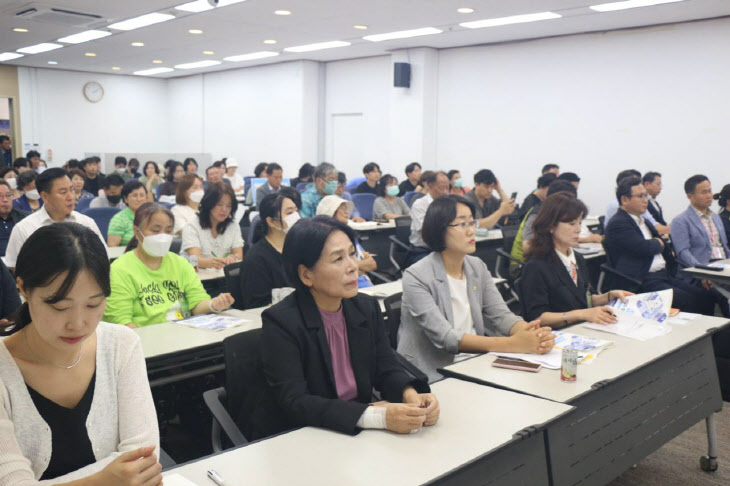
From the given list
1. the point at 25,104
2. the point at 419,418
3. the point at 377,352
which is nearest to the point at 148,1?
the point at 377,352

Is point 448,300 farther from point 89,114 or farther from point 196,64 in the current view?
point 89,114

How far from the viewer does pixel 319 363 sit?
90.0 inches

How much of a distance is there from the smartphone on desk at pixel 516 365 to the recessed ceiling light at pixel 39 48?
36.9ft

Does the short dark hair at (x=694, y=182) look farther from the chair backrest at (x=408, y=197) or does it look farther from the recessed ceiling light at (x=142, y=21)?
the recessed ceiling light at (x=142, y=21)

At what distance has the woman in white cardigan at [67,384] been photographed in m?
1.50

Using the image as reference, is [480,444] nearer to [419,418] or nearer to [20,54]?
[419,418]

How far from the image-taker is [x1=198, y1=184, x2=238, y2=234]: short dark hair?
488cm

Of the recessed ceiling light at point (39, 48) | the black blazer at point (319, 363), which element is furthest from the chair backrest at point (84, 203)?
the black blazer at point (319, 363)

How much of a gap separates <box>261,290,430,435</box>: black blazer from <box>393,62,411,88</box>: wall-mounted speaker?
29.6 feet

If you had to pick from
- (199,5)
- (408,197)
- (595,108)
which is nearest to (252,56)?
(199,5)

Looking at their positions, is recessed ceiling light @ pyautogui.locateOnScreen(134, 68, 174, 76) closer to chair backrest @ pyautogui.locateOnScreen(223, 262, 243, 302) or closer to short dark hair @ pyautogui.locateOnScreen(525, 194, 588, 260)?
chair backrest @ pyautogui.locateOnScreen(223, 262, 243, 302)

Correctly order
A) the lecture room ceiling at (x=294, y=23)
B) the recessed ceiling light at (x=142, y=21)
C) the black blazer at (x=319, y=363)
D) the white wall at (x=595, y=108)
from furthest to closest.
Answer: the recessed ceiling light at (x=142, y=21)
the white wall at (x=595, y=108)
the lecture room ceiling at (x=294, y=23)
the black blazer at (x=319, y=363)

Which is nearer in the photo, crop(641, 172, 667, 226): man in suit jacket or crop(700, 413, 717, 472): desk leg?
crop(700, 413, 717, 472): desk leg

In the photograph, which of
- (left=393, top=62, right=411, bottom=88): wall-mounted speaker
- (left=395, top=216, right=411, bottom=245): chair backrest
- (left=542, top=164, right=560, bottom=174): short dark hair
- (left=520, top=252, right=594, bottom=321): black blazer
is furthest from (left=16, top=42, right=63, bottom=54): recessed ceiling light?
(left=520, top=252, right=594, bottom=321): black blazer
